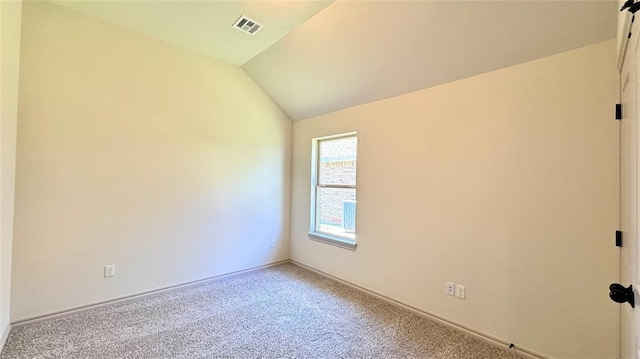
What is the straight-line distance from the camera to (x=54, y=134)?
2.48m

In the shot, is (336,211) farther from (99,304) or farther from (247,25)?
(99,304)

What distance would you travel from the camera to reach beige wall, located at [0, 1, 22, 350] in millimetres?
1919

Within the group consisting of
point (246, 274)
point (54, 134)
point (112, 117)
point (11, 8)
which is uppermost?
point (11, 8)

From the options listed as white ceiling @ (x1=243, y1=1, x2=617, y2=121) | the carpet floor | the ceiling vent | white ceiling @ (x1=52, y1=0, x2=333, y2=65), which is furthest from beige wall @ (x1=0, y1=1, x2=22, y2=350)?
white ceiling @ (x1=243, y1=1, x2=617, y2=121)

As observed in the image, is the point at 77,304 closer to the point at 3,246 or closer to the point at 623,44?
the point at 3,246

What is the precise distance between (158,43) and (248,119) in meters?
1.31

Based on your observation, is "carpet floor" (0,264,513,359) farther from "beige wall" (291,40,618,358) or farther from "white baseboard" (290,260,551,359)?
"beige wall" (291,40,618,358)

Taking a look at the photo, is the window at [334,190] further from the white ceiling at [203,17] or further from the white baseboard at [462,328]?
the white ceiling at [203,17]

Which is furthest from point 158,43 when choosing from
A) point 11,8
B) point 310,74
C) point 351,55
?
point 351,55

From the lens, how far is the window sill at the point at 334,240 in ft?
11.3

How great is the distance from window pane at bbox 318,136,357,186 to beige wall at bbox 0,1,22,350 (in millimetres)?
3120

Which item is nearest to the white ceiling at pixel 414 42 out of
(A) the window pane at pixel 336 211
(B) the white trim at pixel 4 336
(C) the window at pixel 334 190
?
(C) the window at pixel 334 190

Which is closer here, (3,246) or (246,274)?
(3,246)

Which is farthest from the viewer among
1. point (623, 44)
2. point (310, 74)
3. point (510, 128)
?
point (310, 74)
